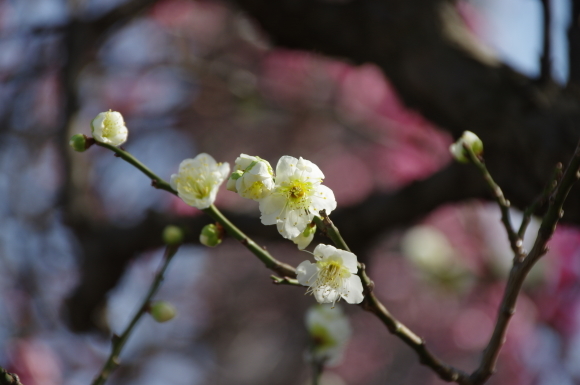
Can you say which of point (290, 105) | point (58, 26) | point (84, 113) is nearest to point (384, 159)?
point (290, 105)

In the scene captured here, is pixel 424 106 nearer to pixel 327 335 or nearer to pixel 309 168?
pixel 327 335

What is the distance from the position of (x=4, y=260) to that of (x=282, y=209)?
2.49m

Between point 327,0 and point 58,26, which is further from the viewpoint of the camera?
point 58,26

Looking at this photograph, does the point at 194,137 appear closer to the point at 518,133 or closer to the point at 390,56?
the point at 390,56

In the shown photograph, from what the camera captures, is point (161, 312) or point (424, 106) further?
point (424, 106)

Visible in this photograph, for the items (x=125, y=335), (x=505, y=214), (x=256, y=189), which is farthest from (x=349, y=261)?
(x=125, y=335)

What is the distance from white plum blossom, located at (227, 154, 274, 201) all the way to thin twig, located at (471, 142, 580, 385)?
310 millimetres

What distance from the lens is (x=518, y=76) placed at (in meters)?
1.33

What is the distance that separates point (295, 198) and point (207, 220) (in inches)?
37.2

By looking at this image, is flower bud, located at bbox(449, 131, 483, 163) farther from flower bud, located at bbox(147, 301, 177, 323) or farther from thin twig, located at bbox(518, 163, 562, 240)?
flower bud, located at bbox(147, 301, 177, 323)

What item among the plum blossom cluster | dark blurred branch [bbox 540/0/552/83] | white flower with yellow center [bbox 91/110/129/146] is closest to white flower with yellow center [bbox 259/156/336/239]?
the plum blossom cluster

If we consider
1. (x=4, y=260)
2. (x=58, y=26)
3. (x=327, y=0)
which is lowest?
(x=4, y=260)

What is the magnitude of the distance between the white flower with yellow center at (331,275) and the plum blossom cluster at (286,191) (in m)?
0.03

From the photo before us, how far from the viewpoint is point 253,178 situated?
24.3 inches
